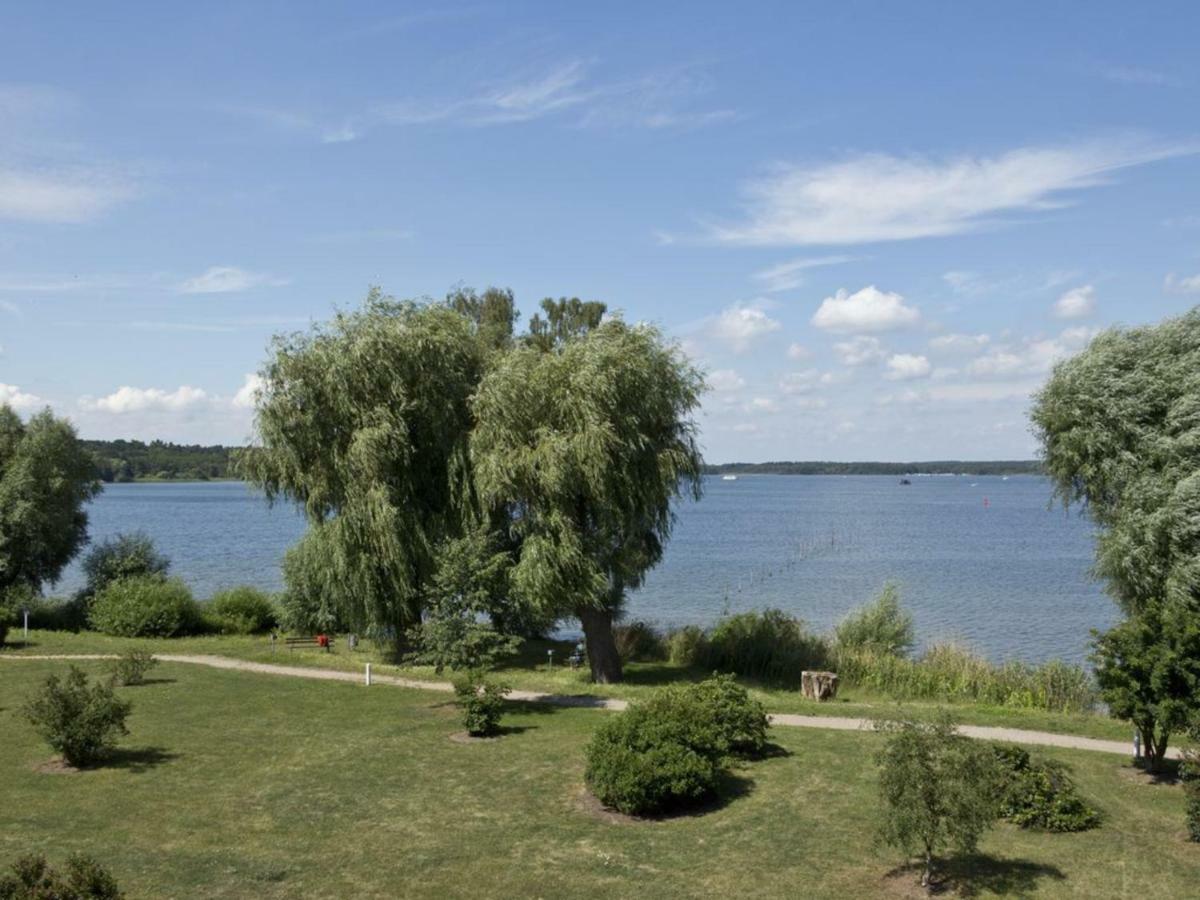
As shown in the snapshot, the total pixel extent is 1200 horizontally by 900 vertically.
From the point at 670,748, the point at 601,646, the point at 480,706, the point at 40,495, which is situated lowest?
the point at 480,706

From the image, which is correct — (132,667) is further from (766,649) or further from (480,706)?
(766,649)

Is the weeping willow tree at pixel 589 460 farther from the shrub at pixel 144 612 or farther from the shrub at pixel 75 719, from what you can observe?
the shrub at pixel 144 612

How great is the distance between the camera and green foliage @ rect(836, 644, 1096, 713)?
993 inches

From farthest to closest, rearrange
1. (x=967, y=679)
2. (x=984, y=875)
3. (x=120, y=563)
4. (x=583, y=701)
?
(x=120, y=563)
(x=967, y=679)
(x=583, y=701)
(x=984, y=875)

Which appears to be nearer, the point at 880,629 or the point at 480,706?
the point at 480,706

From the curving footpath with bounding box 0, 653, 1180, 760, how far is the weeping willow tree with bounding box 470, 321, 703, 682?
2.76 metres

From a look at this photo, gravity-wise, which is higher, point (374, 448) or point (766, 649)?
point (374, 448)

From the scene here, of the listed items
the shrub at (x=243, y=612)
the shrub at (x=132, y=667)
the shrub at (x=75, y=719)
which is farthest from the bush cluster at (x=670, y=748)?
the shrub at (x=243, y=612)

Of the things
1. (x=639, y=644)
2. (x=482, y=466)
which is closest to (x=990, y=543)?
(x=639, y=644)

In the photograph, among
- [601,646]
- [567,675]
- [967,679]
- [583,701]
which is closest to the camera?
[583,701]

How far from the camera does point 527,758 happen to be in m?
18.9

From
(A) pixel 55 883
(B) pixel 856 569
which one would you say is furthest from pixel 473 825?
(B) pixel 856 569

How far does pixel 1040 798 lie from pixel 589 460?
13.5 meters

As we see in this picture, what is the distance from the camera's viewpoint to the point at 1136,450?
23.4 meters
